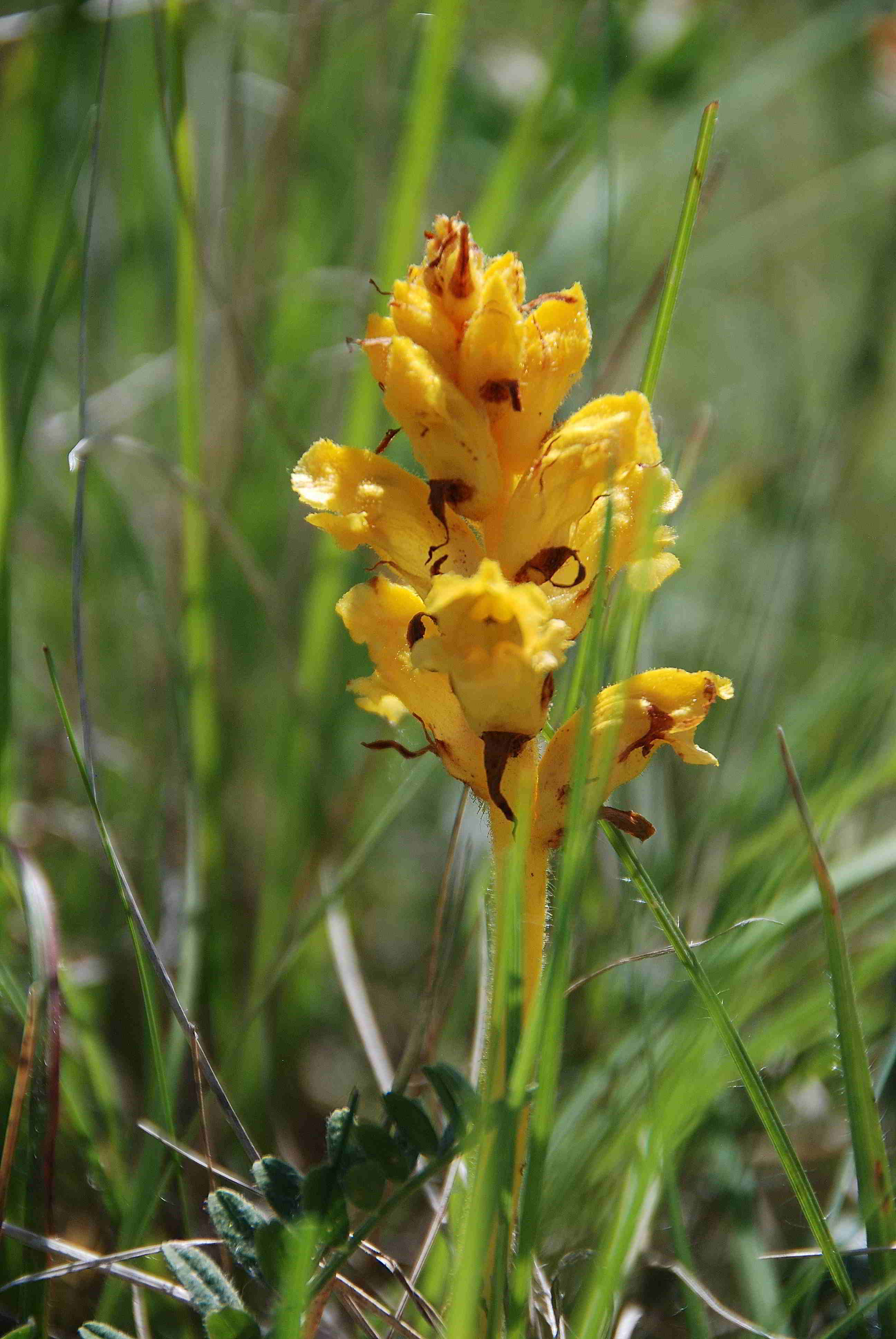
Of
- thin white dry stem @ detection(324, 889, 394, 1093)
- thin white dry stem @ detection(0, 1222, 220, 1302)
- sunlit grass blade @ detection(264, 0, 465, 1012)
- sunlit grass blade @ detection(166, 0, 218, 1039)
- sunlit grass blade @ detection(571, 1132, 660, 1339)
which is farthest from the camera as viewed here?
sunlit grass blade @ detection(264, 0, 465, 1012)

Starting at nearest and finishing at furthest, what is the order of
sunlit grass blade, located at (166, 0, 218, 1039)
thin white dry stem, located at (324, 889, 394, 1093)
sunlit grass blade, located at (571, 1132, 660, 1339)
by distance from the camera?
sunlit grass blade, located at (571, 1132, 660, 1339)
thin white dry stem, located at (324, 889, 394, 1093)
sunlit grass blade, located at (166, 0, 218, 1039)

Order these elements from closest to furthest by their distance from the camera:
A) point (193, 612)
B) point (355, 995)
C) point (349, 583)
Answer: point (355, 995), point (193, 612), point (349, 583)

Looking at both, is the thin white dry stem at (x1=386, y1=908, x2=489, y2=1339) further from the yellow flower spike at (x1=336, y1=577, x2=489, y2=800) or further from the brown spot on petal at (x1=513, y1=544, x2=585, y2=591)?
the brown spot on petal at (x1=513, y1=544, x2=585, y2=591)

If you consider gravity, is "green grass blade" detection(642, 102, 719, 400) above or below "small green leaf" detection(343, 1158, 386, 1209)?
above

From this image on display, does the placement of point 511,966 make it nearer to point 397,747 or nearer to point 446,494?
point 397,747

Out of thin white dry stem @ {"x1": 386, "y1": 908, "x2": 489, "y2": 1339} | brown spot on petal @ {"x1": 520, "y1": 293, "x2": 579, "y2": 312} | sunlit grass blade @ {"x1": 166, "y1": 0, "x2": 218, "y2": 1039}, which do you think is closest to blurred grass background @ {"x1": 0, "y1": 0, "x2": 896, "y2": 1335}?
sunlit grass blade @ {"x1": 166, "y1": 0, "x2": 218, "y2": 1039}

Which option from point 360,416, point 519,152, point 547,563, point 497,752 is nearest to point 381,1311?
point 497,752
